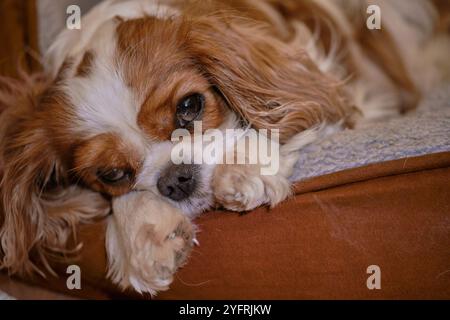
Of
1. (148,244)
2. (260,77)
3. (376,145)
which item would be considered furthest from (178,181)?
(376,145)

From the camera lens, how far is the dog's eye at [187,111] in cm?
161

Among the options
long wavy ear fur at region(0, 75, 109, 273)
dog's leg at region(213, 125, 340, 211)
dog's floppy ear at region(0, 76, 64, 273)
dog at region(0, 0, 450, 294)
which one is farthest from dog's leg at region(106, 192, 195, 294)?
dog's floppy ear at region(0, 76, 64, 273)

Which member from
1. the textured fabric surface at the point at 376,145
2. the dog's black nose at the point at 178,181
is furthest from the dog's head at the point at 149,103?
the textured fabric surface at the point at 376,145

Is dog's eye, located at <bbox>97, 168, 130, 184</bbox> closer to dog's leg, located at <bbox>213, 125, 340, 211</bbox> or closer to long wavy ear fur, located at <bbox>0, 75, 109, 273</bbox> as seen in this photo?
long wavy ear fur, located at <bbox>0, 75, 109, 273</bbox>

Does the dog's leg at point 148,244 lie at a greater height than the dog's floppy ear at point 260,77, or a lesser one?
lesser

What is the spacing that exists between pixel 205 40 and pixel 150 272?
744 millimetres

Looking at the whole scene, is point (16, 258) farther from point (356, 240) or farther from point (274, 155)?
point (356, 240)

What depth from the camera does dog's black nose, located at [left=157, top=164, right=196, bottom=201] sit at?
1554 millimetres

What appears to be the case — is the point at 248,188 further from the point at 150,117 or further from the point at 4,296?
the point at 4,296

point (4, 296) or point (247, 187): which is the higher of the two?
point (247, 187)

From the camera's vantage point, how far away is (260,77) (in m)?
1.72

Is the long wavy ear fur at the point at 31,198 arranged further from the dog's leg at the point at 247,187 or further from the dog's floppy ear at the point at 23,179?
the dog's leg at the point at 247,187

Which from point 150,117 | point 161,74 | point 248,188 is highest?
point 161,74

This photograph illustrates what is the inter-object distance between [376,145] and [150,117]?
68 centimetres
